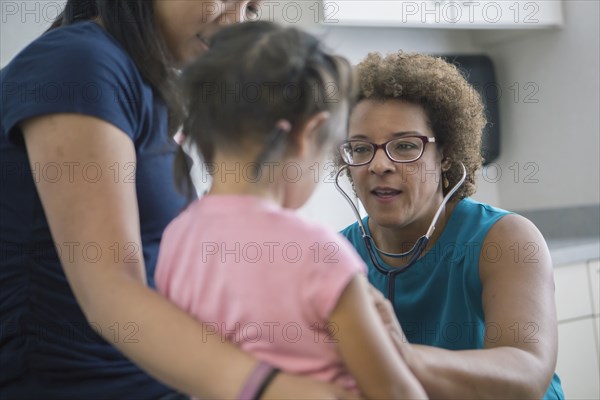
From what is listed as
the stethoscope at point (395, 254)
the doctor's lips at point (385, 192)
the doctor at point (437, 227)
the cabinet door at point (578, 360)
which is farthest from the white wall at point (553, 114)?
the doctor's lips at point (385, 192)

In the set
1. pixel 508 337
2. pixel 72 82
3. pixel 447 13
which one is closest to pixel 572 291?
pixel 447 13

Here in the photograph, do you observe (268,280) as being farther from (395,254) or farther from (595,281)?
(595,281)

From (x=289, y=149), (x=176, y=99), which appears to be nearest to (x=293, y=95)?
(x=289, y=149)

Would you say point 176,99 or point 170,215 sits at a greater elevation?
point 176,99

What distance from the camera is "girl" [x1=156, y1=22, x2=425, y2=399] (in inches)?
28.1

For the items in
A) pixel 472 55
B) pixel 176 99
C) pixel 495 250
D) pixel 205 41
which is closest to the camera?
pixel 176 99

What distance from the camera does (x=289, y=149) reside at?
0.76 meters

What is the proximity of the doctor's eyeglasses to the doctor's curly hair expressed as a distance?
7cm

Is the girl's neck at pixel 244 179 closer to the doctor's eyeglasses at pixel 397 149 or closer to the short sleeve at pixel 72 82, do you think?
the short sleeve at pixel 72 82

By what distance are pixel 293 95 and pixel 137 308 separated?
0.26 m

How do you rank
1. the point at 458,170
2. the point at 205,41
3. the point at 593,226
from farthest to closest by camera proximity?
the point at 593,226, the point at 458,170, the point at 205,41

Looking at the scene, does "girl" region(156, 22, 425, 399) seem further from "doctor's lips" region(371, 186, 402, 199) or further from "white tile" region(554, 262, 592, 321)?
"white tile" region(554, 262, 592, 321)

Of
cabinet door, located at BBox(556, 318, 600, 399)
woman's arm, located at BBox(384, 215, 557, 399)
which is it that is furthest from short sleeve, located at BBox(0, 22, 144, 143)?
cabinet door, located at BBox(556, 318, 600, 399)

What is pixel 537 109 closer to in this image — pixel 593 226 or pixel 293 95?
pixel 593 226
